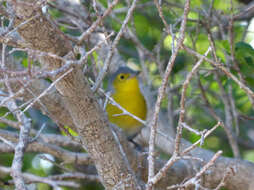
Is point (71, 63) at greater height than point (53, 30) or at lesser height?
lesser

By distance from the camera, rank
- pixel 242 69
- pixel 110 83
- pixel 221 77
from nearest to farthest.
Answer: pixel 242 69 → pixel 221 77 → pixel 110 83

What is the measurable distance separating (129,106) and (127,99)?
0.11m

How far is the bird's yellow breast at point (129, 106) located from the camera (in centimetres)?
487

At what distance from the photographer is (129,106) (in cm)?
502

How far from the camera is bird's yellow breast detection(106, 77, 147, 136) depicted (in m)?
4.87

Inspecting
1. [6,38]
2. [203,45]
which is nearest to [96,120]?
[6,38]

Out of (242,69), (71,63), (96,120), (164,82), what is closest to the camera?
(71,63)

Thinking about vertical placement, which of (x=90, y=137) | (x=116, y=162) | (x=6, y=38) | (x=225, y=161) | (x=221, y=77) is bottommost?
(x=225, y=161)

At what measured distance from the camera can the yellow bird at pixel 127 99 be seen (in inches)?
193

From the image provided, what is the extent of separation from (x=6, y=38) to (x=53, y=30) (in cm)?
40

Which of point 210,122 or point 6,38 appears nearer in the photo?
point 6,38

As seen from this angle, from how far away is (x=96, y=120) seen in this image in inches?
104

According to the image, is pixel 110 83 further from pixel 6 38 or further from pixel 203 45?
pixel 6 38

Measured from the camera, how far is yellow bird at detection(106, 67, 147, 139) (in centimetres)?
491
